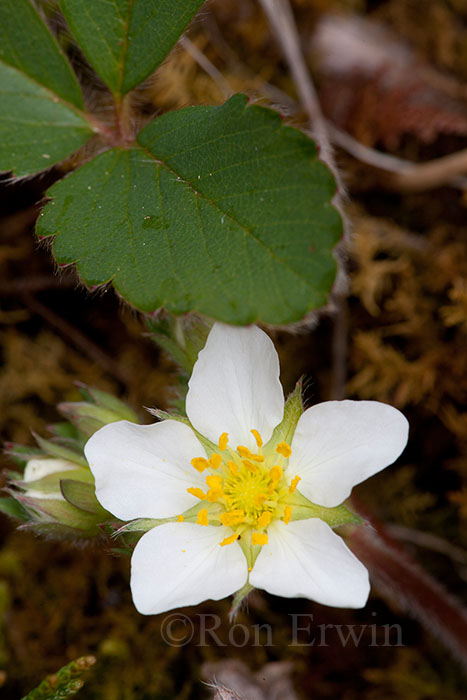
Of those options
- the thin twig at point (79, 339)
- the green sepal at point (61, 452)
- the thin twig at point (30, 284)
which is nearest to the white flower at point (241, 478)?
the green sepal at point (61, 452)

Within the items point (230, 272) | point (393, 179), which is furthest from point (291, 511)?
point (393, 179)

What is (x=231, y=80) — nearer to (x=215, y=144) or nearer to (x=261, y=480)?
(x=215, y=144)

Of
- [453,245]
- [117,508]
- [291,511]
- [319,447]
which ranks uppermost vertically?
[117,508]

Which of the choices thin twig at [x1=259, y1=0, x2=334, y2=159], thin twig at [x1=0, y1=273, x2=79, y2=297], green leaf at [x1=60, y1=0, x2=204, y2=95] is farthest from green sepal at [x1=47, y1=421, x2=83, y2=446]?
thin twig at [x1=259, y1=0, x2=334, y2=159]

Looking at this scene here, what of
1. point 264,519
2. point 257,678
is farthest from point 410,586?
point 264,519

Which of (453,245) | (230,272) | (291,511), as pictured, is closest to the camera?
(230,272)

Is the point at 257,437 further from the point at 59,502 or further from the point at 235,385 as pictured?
the point at 59,502
